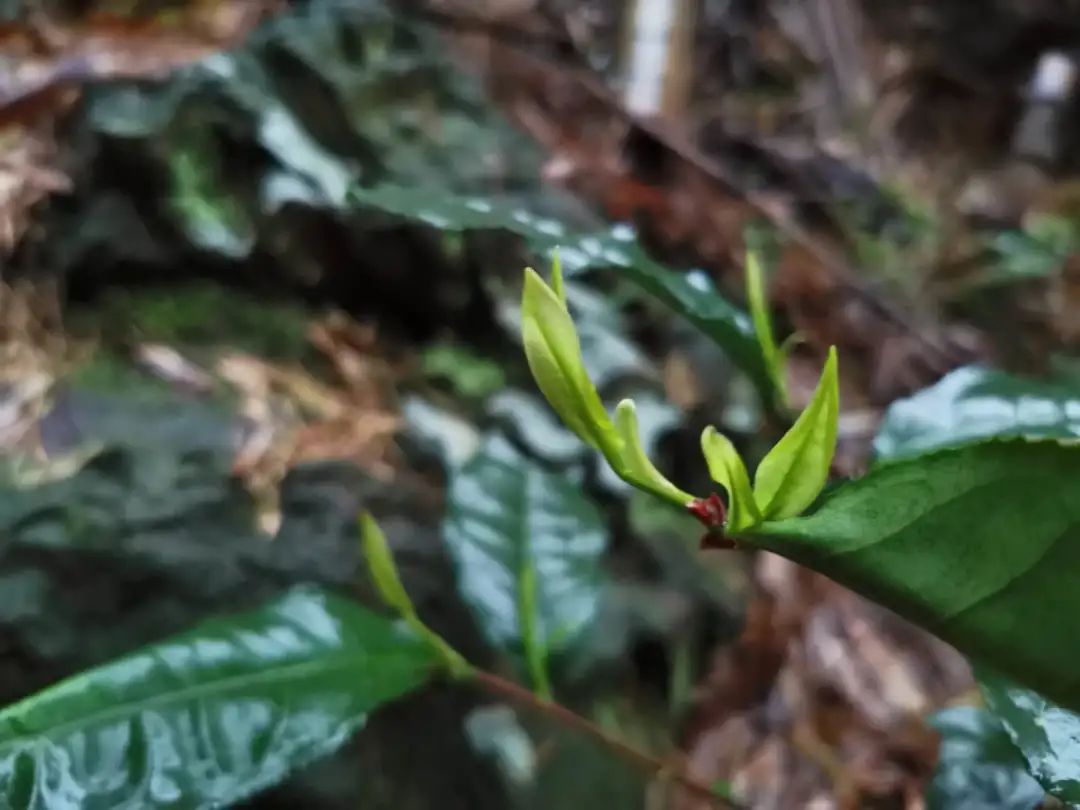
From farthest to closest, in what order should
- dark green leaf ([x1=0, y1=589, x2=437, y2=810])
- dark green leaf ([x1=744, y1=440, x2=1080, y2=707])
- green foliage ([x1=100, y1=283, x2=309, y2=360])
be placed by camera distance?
green foliage ([x1=100, y1=283, x2=309, y2=360]) → dark green leaf ([x1=0, y1=589, x2=437, y2=810]) → dark green leaf ([x1=744, y1=440, x2=1080, y2=707])

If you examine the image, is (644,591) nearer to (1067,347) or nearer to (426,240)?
(426,240)

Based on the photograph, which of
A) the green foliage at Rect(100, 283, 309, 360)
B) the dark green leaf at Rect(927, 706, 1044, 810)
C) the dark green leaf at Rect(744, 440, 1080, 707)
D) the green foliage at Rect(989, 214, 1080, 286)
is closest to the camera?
the dark green leaf at Rect(744, 440, 1080, 707)

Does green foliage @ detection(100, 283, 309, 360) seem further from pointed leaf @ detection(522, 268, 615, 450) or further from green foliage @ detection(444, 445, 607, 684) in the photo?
pointed leaf @ detection(522, 268, 615, 450)

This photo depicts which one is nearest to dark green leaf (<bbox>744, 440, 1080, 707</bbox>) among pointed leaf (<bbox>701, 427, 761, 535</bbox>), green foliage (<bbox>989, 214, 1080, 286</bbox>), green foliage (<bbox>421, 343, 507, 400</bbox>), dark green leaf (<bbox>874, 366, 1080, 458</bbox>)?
pointed leaf (<bbox>701, 427, 761, 535</bbox>)

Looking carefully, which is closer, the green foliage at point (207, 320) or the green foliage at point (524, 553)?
the green foliage at point (524, 553)

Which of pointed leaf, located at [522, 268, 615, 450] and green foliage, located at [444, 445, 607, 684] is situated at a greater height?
pointed leaf, located at [522, 268, 615, 450]

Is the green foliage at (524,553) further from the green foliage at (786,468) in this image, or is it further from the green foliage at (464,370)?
the green foliage at (786,468)

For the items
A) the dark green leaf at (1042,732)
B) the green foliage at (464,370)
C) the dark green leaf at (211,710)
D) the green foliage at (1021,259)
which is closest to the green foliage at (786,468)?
the dark green leaf at (1042,732)
